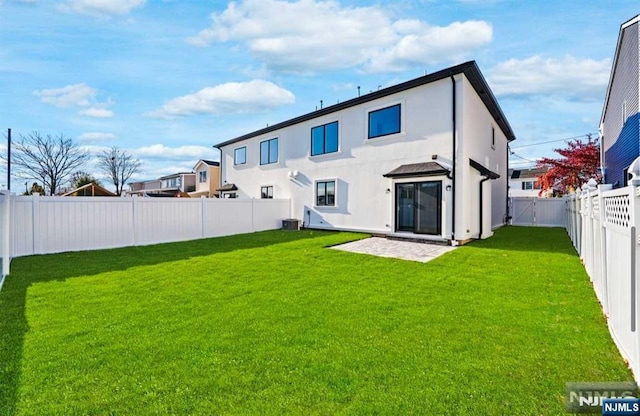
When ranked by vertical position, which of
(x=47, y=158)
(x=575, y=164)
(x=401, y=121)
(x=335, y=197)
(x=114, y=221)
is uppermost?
(x=47, y=158)

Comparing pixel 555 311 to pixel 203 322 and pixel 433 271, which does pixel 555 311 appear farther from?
pixel 203 322

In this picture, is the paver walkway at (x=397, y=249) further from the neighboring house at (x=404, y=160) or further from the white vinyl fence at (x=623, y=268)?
the white vinyl fence at (x=623, y=268)

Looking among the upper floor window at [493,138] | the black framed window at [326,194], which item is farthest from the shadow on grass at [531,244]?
the black framed window at [326,194]

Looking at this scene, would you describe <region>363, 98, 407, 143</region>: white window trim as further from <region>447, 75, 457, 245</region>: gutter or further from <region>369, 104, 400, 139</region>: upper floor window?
<region>447, 75, 457, 245</region>: gutter

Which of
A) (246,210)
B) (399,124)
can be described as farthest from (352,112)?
(246,210)

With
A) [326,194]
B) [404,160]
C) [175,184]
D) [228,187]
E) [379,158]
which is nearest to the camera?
[404,160]

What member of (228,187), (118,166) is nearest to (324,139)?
(228,187)

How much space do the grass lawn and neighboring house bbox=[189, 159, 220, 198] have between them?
26664 millimetres

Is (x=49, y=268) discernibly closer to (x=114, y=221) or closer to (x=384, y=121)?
(x=114, y=221)

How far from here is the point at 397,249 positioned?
9281 mm

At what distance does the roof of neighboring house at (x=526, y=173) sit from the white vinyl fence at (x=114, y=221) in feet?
117

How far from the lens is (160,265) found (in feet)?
24.5

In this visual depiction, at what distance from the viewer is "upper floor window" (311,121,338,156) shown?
13.7 metres

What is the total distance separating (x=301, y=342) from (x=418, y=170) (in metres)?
Result: 8.17
